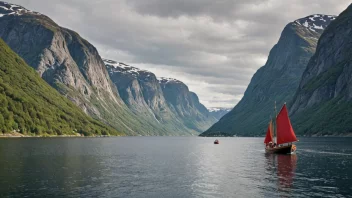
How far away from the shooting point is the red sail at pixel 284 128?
129 metres

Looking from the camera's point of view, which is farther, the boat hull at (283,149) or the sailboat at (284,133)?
the boat hull at (283,149)

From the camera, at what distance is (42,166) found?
9300 cm

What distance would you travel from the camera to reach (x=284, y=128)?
132125 millimetres

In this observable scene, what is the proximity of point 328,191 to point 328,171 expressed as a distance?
1110 inches

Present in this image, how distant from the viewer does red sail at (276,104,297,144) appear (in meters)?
129

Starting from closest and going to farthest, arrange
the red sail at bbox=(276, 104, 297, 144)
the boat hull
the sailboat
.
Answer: the red sail at bbox=(276, 104, 297, 144)
the sailboat
the boat hull

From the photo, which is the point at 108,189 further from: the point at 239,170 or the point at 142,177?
the point at 239,170

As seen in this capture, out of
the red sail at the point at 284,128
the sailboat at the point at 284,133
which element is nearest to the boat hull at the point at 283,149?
the sailboat at the point at 284,133

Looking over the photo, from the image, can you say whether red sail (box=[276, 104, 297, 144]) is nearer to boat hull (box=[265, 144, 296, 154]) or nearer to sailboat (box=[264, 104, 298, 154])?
sailboat (box=[264, 104, 298, 154])

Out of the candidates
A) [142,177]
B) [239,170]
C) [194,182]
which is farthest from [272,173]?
[142,177]

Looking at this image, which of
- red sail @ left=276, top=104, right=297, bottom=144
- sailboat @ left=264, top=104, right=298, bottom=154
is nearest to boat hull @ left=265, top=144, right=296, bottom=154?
sailboat @ left=264, top=104, right=298, bottom=154

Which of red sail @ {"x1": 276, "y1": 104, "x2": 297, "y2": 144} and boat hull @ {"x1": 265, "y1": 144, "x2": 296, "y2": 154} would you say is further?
boat hull @ {"x1": 265, "y1": 144, "x2": 296, "y2": 154}

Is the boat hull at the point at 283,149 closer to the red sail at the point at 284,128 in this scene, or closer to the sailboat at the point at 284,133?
the sailboat at the point at 284,133

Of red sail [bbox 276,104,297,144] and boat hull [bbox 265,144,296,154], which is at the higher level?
red sail [bbox 276,104,297,144]
